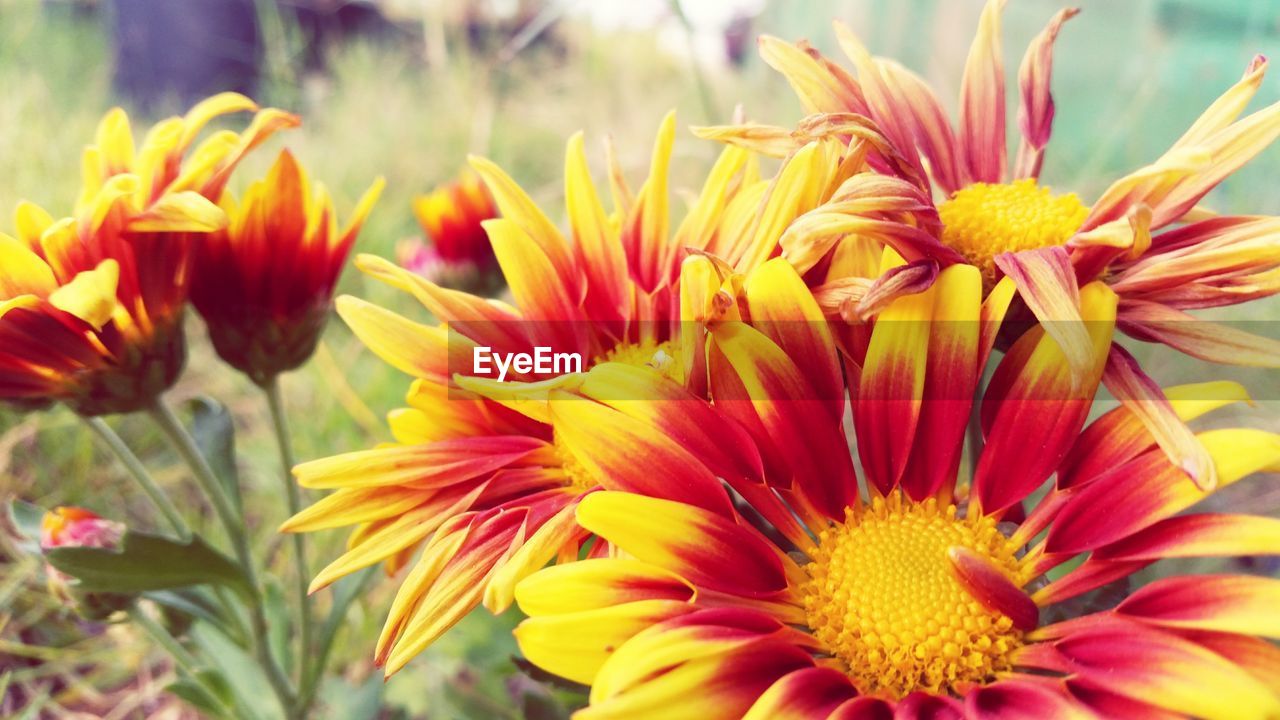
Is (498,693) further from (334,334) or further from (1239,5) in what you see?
(1239,5)

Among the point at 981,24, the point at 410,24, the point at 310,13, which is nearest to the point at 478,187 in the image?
the point at 981,24

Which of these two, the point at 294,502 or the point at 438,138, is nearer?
the point at 294,502

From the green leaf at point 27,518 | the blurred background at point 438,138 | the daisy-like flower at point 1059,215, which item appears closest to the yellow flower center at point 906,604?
the daisy-like flower at point 1059,215

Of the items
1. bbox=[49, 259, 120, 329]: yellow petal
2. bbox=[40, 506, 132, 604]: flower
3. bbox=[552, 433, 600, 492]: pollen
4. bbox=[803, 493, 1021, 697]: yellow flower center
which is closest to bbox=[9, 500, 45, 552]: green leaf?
bbox=[40, 506, 132, 604]: flower

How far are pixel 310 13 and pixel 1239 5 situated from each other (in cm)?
445

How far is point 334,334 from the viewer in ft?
6.19

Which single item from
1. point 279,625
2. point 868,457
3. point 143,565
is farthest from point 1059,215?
point 279,625

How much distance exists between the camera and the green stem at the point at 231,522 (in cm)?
59

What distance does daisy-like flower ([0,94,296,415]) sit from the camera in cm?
47

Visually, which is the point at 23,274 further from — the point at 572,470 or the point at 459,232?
the point at 459,232

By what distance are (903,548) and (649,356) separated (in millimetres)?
181

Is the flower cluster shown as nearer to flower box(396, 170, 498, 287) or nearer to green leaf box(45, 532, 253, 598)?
green leaf box(45, 532, 253, 598)

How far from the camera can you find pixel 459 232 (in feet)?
3.71

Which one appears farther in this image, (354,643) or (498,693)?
(354,643)
